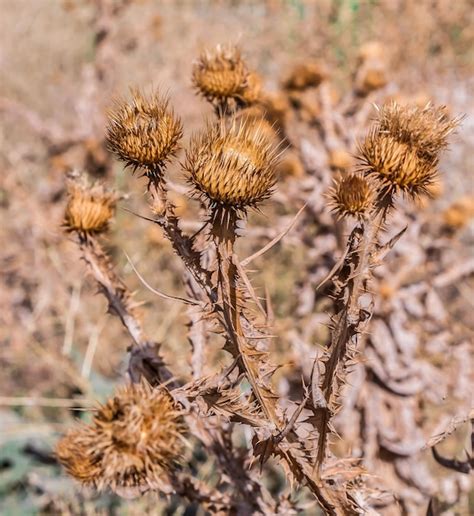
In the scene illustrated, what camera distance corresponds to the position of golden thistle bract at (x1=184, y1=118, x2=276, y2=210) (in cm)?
79

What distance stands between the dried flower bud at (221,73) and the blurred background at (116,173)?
63 mm

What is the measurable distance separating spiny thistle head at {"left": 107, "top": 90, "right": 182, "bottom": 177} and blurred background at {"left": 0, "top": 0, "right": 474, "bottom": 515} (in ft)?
0.26

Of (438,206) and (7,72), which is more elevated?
(7,72)

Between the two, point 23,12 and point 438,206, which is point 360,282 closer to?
point 438,206

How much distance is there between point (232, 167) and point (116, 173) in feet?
10.3

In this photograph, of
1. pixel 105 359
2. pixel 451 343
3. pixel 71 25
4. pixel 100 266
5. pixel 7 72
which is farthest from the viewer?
pixel 71 25

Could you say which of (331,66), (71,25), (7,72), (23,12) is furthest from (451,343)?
(23,12)

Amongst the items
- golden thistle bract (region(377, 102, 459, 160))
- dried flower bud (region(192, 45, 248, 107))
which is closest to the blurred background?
dried flower bud (region(192, 45, 248, 107))

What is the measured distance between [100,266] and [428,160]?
2.23 feet

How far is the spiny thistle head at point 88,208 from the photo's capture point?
4.22ft

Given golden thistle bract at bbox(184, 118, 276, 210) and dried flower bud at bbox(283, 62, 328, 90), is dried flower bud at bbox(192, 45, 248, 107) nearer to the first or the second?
golden thistle bract at bbox(184, 118, 276, 210)

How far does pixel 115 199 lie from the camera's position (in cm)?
136

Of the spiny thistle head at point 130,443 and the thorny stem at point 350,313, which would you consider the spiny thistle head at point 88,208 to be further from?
the thorny stem at point 350,313

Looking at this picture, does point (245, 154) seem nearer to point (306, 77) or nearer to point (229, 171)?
point (229, 171)
